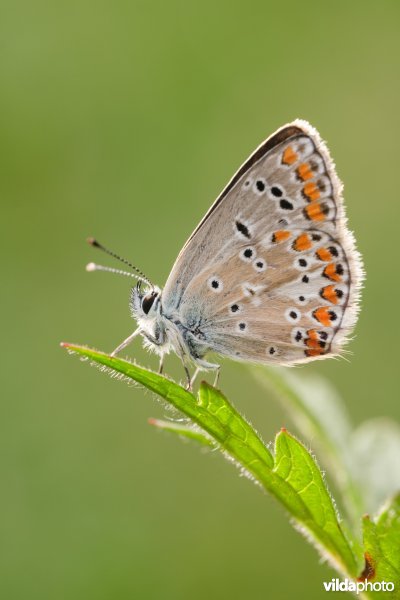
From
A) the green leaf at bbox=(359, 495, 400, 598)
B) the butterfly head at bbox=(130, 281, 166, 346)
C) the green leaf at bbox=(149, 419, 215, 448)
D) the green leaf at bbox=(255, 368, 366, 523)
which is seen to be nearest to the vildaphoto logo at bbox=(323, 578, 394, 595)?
the green leaf at bbox=(359, 495, 400, 598)

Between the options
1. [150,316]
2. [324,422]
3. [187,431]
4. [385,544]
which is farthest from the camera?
[150,316]

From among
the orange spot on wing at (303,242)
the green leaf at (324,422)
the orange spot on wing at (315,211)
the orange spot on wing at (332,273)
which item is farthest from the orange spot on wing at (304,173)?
the green leaf at (324,422)

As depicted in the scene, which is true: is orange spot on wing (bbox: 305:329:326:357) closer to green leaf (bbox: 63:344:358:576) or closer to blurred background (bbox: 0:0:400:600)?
green leaf (bbox: 63:344:358:576)

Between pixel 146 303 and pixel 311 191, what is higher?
pixel 311 191

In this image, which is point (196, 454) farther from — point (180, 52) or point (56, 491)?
point (180, 52)

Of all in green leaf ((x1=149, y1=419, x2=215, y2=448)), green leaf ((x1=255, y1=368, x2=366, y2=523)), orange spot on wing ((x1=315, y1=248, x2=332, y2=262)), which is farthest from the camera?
orange spot on wing ((x1=315, y1=248, x2=332, y2=262))

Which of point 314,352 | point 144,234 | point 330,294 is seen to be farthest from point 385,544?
point 144,234

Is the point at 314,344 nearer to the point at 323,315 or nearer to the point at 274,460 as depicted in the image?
the point at 323,315

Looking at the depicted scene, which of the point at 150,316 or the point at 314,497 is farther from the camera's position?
the point at 150,316
